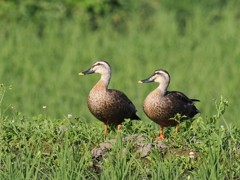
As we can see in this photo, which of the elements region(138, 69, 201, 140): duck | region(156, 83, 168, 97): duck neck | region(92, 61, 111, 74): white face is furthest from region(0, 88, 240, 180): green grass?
region(92, 61, 111, 74): white face

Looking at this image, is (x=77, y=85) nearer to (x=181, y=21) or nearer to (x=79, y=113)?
(x=79, y=113)

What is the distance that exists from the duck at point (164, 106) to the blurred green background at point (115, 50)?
303cm

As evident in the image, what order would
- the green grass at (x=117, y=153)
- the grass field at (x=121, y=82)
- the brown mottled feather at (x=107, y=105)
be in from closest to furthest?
the green grass at (x=117, y=153) < the grass field at (x=121, y=82) < the brown mottled feather at (x=107, y=105)

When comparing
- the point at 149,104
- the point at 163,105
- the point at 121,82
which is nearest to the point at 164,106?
the point at 163,105

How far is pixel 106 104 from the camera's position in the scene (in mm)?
6047

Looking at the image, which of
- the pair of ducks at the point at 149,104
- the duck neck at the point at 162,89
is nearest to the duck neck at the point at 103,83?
the pair of ducks at the point at 149,104

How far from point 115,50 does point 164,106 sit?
6756 mm

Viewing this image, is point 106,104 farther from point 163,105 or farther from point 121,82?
point 121,82

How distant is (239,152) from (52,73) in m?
6.21

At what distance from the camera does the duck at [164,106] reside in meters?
5.89

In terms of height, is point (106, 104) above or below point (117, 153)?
above

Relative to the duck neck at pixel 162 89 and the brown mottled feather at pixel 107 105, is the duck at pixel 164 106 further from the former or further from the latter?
the brown mottled feather at pixel 107 105

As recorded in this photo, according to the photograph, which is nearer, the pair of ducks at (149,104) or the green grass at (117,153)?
the green grass at (117,153)

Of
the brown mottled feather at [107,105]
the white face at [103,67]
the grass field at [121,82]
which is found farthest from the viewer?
the white face at [103,67]
